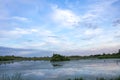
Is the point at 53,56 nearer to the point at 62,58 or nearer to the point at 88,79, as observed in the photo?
the point at 62,58

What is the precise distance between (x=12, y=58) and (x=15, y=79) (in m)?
131

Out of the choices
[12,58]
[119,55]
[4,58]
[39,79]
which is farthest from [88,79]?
[12,58]

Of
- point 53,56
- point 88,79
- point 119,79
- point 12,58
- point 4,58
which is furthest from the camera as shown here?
point 12,58

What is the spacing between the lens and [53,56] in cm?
9762

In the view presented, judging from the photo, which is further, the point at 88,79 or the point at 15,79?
the point at 88,79

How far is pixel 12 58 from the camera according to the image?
140125mm

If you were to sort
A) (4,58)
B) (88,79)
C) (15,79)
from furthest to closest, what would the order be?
(4,58), (88,79), (15,79)

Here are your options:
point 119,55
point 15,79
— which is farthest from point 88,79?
point 119,55

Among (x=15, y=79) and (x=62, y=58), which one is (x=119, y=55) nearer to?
(x=62, y=58)

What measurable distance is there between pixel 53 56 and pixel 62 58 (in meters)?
4.21

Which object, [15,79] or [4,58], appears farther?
[4,58]

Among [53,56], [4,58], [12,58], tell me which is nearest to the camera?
[53,56]

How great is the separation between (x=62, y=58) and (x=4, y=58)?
42.1 m

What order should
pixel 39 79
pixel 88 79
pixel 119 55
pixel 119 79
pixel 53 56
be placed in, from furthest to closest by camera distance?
pixel 119 55 < pixel 53 56 < pixel 39 79 < pixel 88 79 < pixel 119 79
